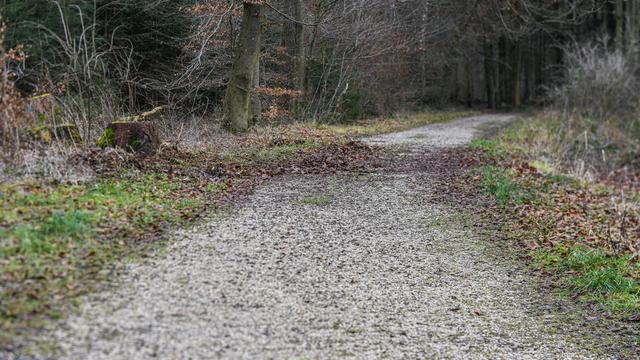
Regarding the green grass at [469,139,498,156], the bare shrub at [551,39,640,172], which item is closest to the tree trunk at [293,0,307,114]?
the green grass at [469,139,498,156]

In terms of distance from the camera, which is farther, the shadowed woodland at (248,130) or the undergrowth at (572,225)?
the undergrowth at (572,225)

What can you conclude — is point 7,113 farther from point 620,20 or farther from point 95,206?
point 620,20

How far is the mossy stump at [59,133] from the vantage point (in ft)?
29.1

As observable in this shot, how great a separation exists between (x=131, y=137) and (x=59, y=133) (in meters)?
1.09

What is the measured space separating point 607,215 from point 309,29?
1283 cm

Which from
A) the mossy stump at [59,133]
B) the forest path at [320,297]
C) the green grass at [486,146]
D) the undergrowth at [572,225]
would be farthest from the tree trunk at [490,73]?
the mossy stump at [59,133]

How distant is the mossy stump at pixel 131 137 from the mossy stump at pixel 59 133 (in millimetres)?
350

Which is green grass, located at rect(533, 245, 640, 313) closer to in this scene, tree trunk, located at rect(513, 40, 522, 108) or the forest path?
the forest path

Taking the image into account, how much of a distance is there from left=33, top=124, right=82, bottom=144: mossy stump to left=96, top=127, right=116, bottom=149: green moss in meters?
0.29

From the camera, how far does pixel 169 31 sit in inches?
752

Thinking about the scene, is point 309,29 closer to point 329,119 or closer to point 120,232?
point 329,119

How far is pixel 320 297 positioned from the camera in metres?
6.16

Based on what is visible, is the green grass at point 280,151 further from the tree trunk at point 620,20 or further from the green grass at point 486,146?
the tree trunk at point 620,20

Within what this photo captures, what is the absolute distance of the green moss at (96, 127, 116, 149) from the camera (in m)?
9.88
